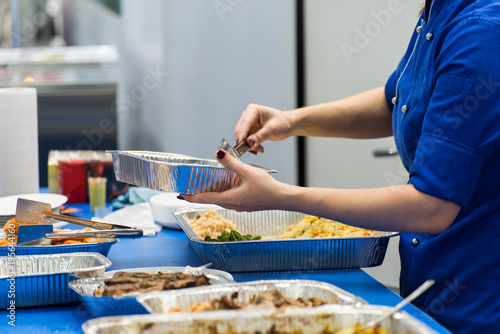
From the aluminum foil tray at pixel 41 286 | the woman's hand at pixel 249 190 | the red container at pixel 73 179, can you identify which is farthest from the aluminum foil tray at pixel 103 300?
the red container at pixel 73 179

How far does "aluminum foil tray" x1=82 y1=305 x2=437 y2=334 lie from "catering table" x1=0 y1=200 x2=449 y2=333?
23cm

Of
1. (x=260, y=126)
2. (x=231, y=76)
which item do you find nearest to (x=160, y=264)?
(x=260, y=126)

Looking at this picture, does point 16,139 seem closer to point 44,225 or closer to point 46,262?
point 44,225

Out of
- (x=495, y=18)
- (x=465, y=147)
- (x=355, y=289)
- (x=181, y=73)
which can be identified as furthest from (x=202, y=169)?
(x=181, y=73)

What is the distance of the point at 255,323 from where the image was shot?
89 centimetres

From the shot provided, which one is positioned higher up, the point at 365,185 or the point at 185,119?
the point at 185,119

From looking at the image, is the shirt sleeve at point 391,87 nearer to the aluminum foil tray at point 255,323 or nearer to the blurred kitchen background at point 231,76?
the aluminum foil tray at point 255,323

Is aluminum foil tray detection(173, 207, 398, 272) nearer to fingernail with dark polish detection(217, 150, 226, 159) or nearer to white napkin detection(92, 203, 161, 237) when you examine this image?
fingernail with dark polish detection(217, 150, 226, 159)

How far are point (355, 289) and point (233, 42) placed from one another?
276 centimetres

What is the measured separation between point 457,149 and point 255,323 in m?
0.53

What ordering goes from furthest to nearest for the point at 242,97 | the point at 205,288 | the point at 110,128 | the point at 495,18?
the point at 110,128 < the point at 242,97 < the point at 495,18 < the point at 205,288

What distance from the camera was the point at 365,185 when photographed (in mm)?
3268

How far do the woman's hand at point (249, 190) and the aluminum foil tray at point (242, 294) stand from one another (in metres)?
0.22

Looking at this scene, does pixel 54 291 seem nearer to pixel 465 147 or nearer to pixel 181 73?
pixel 465 147
